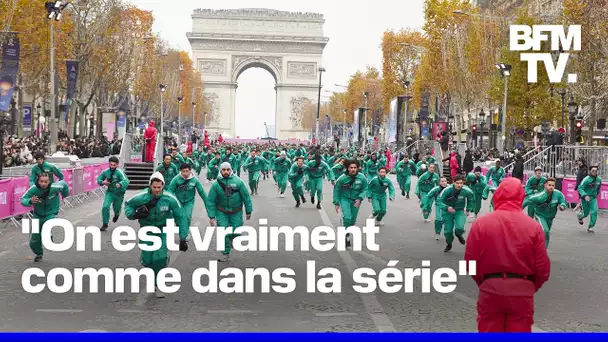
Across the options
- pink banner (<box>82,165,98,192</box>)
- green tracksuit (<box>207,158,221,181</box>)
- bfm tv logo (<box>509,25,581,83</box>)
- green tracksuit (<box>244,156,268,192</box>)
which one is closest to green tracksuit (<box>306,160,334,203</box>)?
green tracksuit (<box>244,156,268,192</box>)

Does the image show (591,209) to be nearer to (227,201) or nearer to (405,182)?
(227,201)

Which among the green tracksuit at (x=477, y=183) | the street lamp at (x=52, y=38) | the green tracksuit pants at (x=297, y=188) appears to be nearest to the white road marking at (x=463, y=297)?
the green tracksuit at (x=477, y=183)

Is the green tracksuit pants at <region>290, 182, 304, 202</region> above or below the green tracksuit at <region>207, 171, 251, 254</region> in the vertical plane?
below

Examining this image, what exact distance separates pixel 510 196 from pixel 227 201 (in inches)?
328

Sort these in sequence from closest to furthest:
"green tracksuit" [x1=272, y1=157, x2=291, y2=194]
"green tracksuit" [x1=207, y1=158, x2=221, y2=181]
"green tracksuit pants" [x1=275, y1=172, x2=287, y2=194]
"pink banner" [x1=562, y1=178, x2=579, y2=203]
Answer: "pink banner" [x1=562, y1=178, x2=579, y2=203]
"green tracksuit" [x1=272, y1=157, x2=291, y2=194]
"green tracksuit pants" [x1=275, y1=172, x2=287, y2=194]
"green tracksuit" [x1=207, y1=158, x2=221, y2=181]

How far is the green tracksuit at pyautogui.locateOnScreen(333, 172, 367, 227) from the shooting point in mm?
16922

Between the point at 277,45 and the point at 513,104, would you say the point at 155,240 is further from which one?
the point at 277,45

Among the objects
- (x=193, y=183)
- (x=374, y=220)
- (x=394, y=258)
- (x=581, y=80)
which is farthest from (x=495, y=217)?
(x=581, y=80)

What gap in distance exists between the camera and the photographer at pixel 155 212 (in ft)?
36.1

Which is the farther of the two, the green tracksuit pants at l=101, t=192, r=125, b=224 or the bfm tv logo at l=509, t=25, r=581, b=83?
the bfm tv logo at l=509, t=25, r=581, b=83

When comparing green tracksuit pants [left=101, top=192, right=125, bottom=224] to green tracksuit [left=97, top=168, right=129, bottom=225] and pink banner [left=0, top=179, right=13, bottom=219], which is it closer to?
green tracksuit [left=97, top=168, right=129, bottom=225]

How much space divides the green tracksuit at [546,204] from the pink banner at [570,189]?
45.1 feet

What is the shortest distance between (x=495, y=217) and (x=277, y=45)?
383 feet

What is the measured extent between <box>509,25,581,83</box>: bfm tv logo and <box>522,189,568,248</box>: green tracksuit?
23.8 meters
